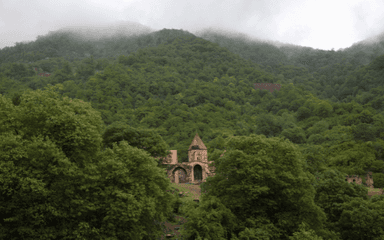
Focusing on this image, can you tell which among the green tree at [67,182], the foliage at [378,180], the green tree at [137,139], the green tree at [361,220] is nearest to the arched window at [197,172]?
the green tree at [137,139]

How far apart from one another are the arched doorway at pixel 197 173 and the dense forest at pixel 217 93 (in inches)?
317

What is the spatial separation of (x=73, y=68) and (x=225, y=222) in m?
116

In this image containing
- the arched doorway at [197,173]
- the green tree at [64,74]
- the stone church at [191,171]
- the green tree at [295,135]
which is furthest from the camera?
the green tree at [64,74]

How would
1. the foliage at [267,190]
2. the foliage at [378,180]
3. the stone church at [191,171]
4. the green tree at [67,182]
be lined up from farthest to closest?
the stone church at [191,171]
the foliage at [378,180]
the foliage at [267,190]
the green tree at [67,182]

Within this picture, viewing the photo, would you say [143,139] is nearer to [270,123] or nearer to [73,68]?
[270,123]

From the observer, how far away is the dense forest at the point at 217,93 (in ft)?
153

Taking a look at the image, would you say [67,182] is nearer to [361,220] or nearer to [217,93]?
[361,220]

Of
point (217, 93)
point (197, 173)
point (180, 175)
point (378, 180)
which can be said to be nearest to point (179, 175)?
point (180, 175)

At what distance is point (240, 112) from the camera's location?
10269 centimetres

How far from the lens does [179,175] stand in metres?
53.8

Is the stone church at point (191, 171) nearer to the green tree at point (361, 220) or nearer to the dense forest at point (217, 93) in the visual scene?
the dense forest at point (217, 93)

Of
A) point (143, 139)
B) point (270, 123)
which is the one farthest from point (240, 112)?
point (143, 139)

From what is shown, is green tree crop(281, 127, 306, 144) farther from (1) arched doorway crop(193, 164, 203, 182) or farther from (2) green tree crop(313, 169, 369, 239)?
(2) green tree crop(313, 169, 369, 239)

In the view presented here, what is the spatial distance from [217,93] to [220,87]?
763cm
